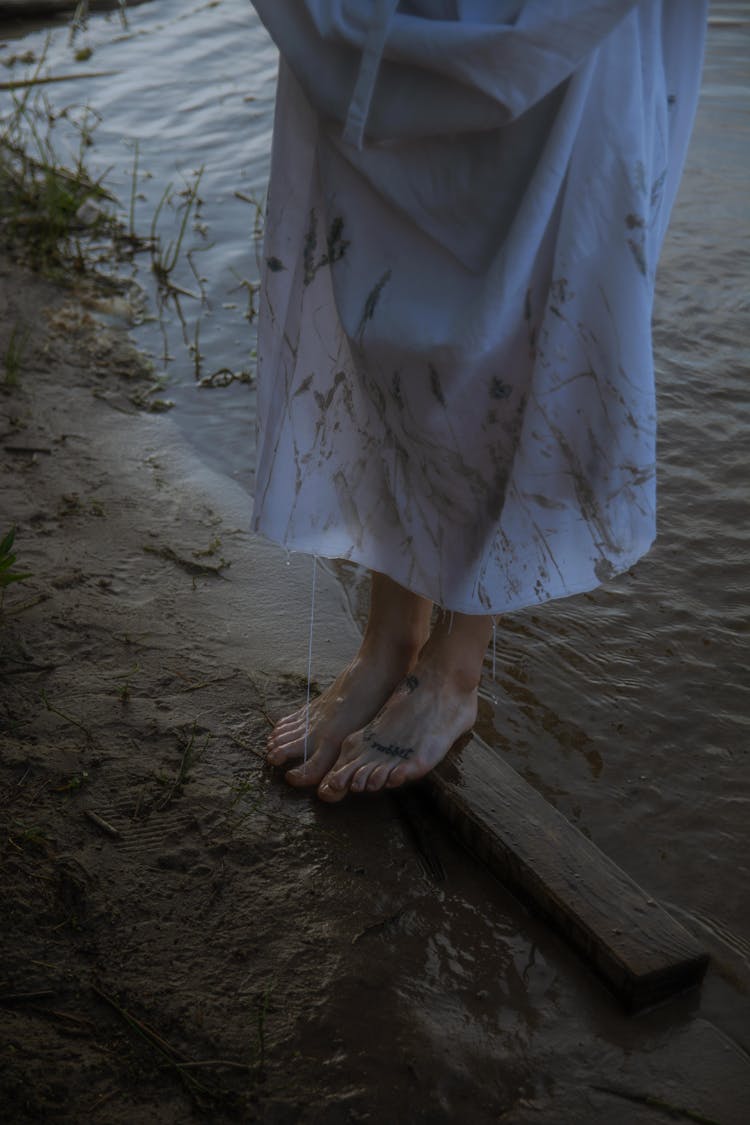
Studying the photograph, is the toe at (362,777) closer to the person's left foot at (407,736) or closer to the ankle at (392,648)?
the person's left foot at (407,736)

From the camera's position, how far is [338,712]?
2.06 meters

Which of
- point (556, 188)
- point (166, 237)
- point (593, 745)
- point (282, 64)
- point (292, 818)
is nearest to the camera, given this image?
point (556, 188)

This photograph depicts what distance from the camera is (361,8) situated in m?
1.54

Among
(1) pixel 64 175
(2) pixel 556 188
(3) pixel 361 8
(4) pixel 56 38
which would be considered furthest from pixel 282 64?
(4) pixel 56 38

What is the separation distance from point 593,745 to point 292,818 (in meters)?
0.59

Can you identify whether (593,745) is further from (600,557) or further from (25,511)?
(25,511)

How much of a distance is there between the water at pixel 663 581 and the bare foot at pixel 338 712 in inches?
10.0

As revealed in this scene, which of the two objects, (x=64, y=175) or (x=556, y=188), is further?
(x=64, y=175)

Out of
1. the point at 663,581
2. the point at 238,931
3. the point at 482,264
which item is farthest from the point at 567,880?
the point at 663,581

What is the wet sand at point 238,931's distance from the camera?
1.47m

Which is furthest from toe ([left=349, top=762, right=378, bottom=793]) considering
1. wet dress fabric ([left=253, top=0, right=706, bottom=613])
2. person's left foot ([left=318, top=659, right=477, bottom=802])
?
wet dress fabric ([left=253, top=0, right=706, bottom=613])

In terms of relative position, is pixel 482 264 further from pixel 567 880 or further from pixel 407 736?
pixel 567 880

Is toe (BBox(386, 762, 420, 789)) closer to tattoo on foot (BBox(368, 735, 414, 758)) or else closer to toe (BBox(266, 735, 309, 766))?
tattoo on foot (BBox(368, 735, 414, 758))

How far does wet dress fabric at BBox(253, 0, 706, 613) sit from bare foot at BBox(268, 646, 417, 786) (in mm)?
228
